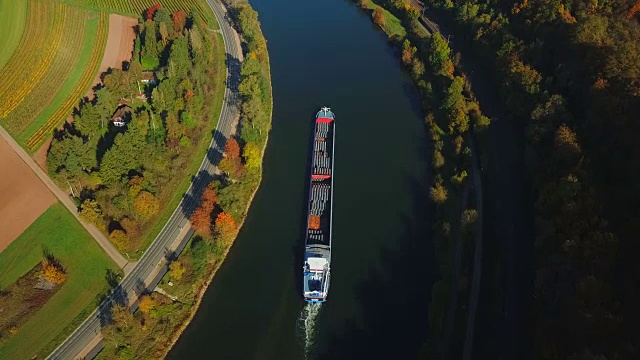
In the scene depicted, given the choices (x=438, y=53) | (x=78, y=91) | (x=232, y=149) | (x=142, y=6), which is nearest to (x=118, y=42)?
(x=142, y=6)

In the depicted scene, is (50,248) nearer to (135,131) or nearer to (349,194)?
(135,131)

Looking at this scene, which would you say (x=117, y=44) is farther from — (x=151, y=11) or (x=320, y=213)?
(x=320, y=213)

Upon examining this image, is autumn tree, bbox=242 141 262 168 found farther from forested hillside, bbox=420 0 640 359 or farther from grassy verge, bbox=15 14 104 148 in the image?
forested hillside, bbox=420 0 640 359

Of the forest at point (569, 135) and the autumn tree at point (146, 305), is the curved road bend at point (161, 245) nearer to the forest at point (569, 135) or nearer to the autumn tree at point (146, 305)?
the autumn tree at point (146, 305)

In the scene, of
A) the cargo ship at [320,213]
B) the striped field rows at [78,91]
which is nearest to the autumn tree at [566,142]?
the cargo ship at [320,213]

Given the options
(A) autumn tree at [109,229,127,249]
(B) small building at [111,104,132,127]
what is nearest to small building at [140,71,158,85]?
(B) small building at [111,104,132,127]
